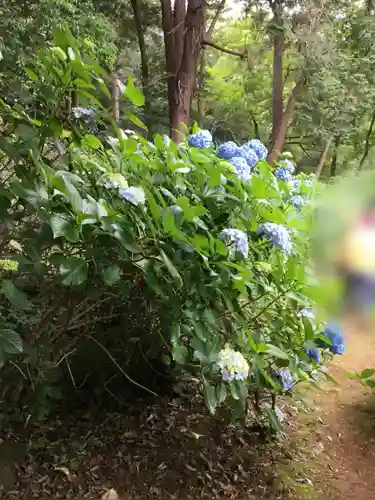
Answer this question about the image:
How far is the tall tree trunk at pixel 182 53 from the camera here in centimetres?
325

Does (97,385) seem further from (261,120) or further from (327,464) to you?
(261,120)

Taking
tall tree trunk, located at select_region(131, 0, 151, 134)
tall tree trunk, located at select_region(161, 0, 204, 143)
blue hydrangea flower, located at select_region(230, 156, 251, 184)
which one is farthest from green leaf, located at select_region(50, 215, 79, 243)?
tall tree trunk, located at select_region(131, 0, 151, 134)

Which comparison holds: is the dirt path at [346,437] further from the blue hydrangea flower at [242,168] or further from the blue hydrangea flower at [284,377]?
the blue hydrangea flower at [242,168]

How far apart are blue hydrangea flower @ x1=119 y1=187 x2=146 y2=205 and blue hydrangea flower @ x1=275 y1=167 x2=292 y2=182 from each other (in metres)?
0.58

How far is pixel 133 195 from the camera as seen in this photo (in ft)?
2.43

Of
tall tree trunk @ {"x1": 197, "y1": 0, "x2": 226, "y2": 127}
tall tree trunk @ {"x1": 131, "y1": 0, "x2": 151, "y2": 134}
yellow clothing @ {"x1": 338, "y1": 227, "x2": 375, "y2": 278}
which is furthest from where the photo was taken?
tall tree trunk @ {"x1": 197, "y1": 0, "x2": 226, "y2": 127}

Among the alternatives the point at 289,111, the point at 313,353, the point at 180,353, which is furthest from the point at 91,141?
the point at 289,111

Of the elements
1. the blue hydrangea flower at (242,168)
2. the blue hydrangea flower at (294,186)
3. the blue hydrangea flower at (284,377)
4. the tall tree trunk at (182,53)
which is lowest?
the blue hydrangea flower at (284,377)

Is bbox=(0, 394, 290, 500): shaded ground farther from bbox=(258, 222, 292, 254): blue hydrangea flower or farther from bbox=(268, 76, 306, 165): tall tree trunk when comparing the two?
bbox=(268, 76, 306, 165): tall tree trunk

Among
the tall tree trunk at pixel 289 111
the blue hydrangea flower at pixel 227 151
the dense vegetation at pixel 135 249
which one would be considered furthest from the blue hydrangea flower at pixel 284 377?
the tall tree trunk at pixel 289 111

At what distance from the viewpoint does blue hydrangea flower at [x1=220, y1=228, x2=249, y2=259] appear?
2.74 feet

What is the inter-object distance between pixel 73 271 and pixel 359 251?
0.45 meters

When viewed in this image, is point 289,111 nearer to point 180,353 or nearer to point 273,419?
point 273,419

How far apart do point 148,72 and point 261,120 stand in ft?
3.78
